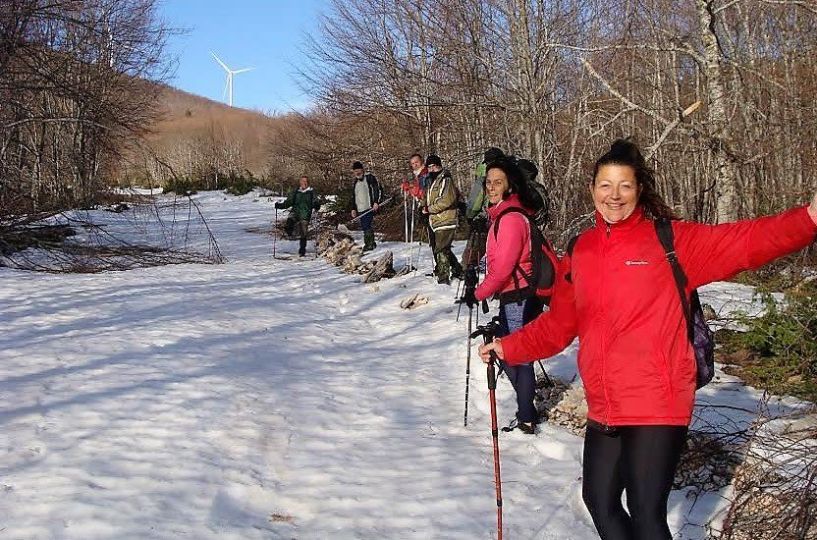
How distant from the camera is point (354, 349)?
25.2ft

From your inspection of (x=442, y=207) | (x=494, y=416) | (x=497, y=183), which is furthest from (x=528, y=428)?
(x=442, y=207)

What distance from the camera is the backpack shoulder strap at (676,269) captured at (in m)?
2.49

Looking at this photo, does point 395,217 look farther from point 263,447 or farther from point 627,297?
point 627,297

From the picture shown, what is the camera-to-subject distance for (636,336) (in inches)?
99.7

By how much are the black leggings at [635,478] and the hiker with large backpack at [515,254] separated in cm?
180

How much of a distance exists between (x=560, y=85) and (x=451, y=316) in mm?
7799

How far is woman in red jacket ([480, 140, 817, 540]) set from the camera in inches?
97.3

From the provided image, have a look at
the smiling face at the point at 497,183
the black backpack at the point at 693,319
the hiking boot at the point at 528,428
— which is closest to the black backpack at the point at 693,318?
the black backpack at the point at 693,319

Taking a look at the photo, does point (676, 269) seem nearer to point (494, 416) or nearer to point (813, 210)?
point (813, 210)

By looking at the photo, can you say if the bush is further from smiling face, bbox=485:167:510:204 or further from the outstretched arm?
the outstretched arm

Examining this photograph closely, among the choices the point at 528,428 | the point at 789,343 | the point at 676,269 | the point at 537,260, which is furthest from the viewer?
the point at 789,343

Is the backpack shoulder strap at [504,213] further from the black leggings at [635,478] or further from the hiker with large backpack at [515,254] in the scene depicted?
the black leggings at [635,478]

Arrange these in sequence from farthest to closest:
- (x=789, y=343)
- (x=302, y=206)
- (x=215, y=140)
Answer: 1. (x=215, y=140)
2. (x=302, y=206)
3. (x=789, y=343)

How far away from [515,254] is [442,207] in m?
5.75
